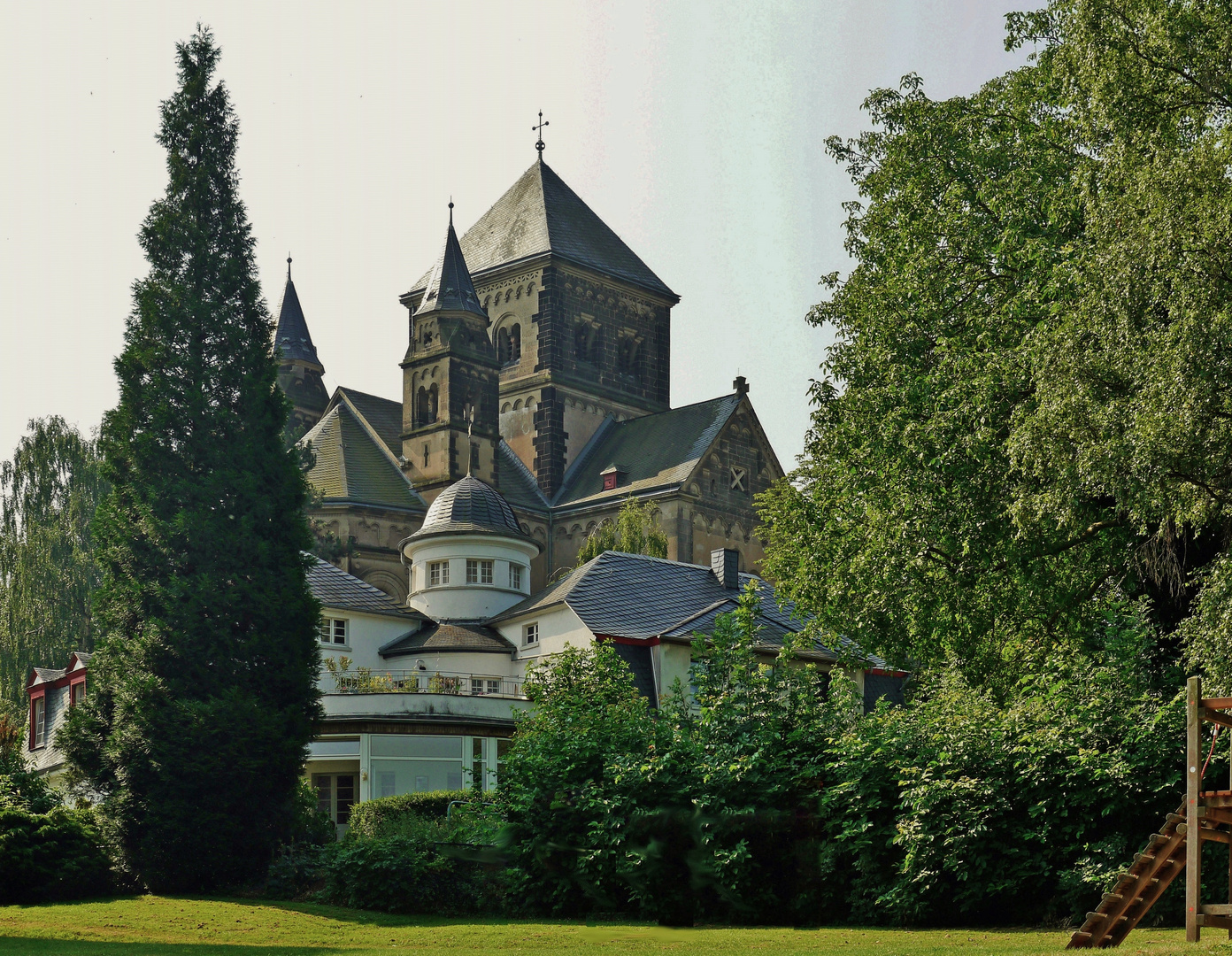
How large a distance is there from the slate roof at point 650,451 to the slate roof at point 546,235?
10783 mm

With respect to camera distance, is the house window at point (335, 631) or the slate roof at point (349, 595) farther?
the slate roof at point (349, 595)

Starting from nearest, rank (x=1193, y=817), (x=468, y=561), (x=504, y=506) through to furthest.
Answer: (x=1193, y=817) < (x=468, y=561) < (x=504, y=506)

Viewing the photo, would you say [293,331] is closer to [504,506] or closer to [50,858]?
[504,506]

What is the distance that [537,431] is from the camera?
8100 centimetres

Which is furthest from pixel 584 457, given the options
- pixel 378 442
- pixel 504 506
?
pixel 504 506

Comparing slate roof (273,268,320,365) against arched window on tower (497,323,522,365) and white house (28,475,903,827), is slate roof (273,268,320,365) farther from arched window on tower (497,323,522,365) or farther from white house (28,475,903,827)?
white house (28,475,903,827)

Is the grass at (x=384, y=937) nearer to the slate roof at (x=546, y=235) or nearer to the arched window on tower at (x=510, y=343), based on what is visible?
the arched window on tower at (x=510, y=343)

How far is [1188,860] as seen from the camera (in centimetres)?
1589

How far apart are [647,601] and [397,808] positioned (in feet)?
46.3

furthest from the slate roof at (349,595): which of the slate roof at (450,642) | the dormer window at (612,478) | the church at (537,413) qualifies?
the dormer window at (612,478)

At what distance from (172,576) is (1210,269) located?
18.9 m

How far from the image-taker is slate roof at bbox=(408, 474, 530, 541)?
51.7 meters

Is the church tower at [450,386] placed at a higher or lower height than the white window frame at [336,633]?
higher

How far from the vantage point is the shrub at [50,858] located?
26.6m
